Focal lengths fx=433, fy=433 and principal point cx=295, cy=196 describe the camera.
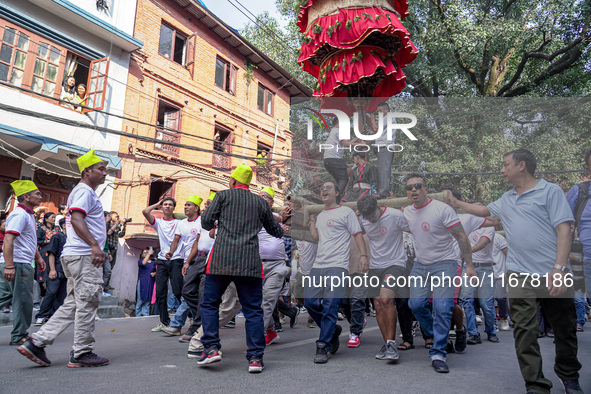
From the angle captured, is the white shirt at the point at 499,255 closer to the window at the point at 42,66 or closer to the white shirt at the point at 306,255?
the white shirt at the point at 306,255

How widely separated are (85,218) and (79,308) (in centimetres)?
84

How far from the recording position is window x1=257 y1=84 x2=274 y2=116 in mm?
19672

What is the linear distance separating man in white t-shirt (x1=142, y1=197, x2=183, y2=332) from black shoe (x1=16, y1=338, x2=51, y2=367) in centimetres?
246

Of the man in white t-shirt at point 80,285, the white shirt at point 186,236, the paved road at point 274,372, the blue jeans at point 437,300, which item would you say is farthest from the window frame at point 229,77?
the blue jeans at point 437,300

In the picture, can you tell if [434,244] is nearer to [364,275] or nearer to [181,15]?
[364,275]

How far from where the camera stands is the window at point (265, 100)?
19.7 meters

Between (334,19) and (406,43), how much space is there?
0.66m

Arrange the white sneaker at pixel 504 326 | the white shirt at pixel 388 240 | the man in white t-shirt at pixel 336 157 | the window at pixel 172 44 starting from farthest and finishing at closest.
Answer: the window at pixel 172 44, the white sneaker at pixel 504 326, the white shirt at pixel 388 240, the man in white t-shirt at pixel 336 157

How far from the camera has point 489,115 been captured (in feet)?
13.2

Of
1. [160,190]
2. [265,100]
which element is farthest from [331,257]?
[265,100]

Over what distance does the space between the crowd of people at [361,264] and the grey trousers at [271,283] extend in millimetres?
12

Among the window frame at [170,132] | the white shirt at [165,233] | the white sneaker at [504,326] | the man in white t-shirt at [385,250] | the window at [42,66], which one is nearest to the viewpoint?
the man in white t-shirt at [385,250]

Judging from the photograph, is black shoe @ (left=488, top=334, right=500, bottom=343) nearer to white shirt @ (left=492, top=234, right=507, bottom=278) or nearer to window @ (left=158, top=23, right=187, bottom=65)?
white shirt @ (left=492, top=234, right=507, bottom=278)

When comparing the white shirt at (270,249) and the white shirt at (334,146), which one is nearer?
the white shirt at (334,146)
